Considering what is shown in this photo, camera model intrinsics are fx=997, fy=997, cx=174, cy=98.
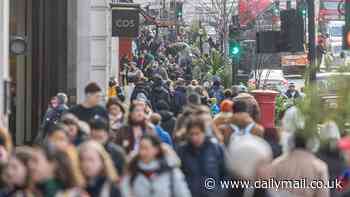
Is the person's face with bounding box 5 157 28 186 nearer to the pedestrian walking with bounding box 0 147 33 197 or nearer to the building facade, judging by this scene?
the pedestrian walking with bounding box 0 147 33 197

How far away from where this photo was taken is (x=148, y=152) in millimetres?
9320

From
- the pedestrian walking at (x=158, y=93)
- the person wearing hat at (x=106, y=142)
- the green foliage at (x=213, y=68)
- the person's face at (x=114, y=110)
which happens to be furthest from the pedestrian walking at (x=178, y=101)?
the person wearing hat at (x=106, y=142)

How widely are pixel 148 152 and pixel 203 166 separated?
1148 millimetres

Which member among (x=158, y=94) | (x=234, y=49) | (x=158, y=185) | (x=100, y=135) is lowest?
(x=158, y=185)

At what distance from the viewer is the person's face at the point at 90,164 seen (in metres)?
8.61

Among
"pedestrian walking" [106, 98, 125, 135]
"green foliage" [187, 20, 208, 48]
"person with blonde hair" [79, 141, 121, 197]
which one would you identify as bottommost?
"person with blonde hair" [79, 141, 121, 197]

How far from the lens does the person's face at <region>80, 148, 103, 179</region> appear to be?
339 inches

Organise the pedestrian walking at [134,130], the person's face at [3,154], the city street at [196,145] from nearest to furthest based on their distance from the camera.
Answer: the city street at [196,145], the person's face at [3,154], the pedestrian walking at [134,130]

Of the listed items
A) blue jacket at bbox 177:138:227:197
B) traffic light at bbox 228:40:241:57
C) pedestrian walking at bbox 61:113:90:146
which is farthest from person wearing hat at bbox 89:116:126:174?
traffic light at bbox 228:40:241:57

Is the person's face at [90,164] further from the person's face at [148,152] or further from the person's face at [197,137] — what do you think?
the person's face at [197,137]

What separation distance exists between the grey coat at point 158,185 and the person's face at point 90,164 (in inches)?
22.5

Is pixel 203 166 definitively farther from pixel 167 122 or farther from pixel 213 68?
pixel 213 68

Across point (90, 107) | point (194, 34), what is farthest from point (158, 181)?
point (194, 34)

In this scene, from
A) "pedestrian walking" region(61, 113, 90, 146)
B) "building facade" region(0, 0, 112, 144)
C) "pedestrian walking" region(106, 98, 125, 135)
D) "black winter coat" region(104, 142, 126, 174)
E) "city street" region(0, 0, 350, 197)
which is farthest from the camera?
"building facade" region(0, 0, 112, 144)
